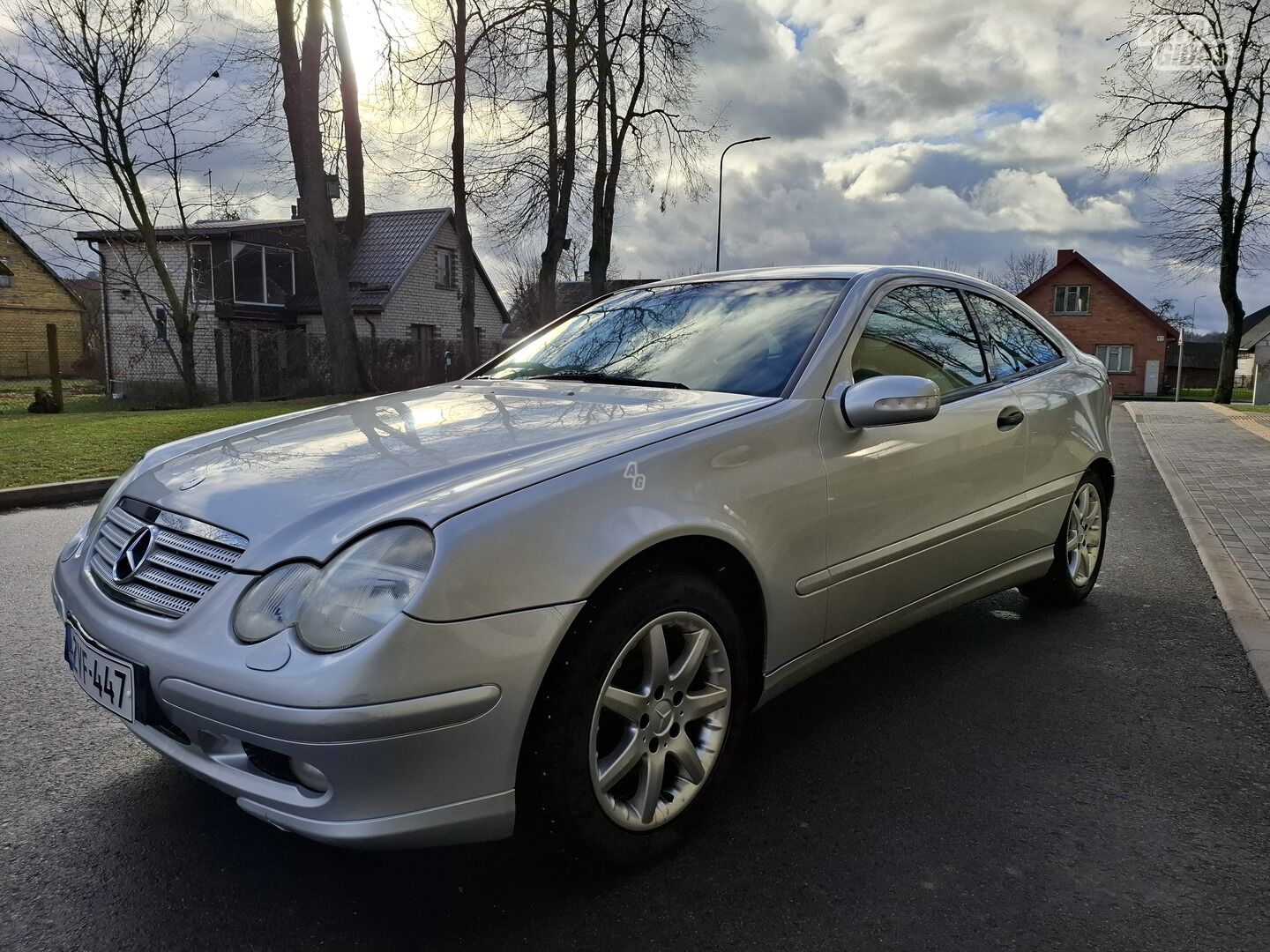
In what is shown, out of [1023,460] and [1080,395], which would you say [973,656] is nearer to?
[1023,460]

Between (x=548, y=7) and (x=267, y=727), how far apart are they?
20.4m

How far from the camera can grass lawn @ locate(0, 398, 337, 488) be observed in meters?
8.99

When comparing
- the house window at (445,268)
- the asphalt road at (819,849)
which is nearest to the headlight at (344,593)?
the asphalt road at (819,849)

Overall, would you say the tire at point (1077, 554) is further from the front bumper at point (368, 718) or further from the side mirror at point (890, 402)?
the front bumper at point (368, 718)

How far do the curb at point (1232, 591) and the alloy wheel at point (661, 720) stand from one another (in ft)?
7.84

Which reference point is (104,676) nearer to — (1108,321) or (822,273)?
(822,273)

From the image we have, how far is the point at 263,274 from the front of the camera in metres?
33.6

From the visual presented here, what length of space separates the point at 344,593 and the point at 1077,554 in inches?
148

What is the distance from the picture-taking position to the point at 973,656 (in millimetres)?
3943

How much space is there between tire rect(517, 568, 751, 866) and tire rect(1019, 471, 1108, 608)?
2404mm

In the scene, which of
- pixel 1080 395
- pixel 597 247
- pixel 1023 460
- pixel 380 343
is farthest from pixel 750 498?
pixel 380 343

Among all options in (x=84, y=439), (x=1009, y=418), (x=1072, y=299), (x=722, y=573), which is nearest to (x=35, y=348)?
(x=84, y=439)

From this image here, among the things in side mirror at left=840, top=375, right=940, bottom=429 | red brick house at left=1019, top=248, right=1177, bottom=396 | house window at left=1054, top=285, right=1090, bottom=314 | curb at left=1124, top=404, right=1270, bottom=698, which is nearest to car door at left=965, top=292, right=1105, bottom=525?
curb at left=1124, top=404, right=1270, bottom=698

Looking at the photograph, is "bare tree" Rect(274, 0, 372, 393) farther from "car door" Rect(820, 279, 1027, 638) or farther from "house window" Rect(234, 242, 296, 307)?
"car door" Rect(820, 279, 1027, 638)
